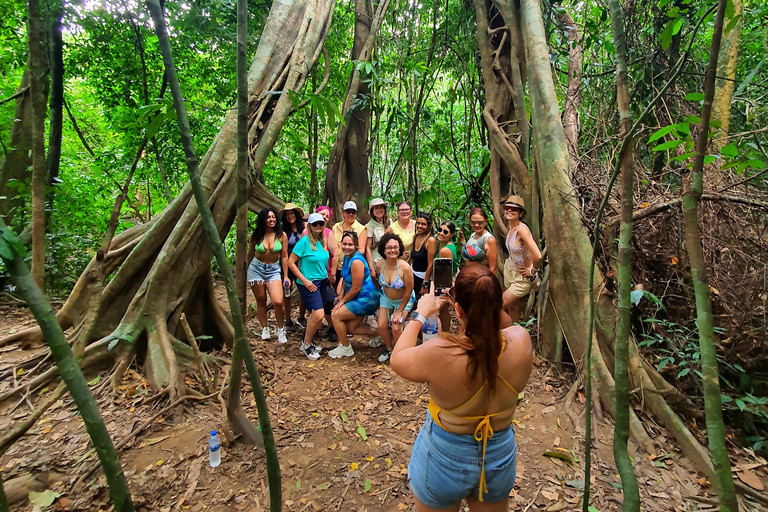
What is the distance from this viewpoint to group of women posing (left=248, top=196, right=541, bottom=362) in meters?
3.90

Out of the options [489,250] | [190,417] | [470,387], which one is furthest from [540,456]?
[190,417]

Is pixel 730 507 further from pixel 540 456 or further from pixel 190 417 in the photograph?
pixel 190 417

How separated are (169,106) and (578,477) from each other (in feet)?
9.70

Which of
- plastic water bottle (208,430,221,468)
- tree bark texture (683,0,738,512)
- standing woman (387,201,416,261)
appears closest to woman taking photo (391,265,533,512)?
tree bark texture (683,0,738,512)

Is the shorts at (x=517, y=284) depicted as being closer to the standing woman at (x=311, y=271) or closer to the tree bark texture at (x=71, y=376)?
the standing woman at (x=311, y=271)

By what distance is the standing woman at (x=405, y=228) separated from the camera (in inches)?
180

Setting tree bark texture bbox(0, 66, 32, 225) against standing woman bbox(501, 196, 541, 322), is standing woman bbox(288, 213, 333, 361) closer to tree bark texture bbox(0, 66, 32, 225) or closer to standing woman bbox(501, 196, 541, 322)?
standing woman bbox(501, 196, 541, 322)

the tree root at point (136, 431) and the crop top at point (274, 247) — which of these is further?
the crop top at point (274, 247)

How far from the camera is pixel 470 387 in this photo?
146cm

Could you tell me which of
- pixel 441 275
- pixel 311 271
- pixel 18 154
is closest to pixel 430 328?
pixel 311 271

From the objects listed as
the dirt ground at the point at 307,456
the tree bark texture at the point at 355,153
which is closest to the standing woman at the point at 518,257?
the dirt ground at the point at 307,456

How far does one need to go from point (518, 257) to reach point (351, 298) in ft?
5.77

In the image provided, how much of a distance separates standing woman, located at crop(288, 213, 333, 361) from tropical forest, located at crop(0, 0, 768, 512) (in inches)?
1.1

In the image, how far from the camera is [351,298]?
4102 mm
